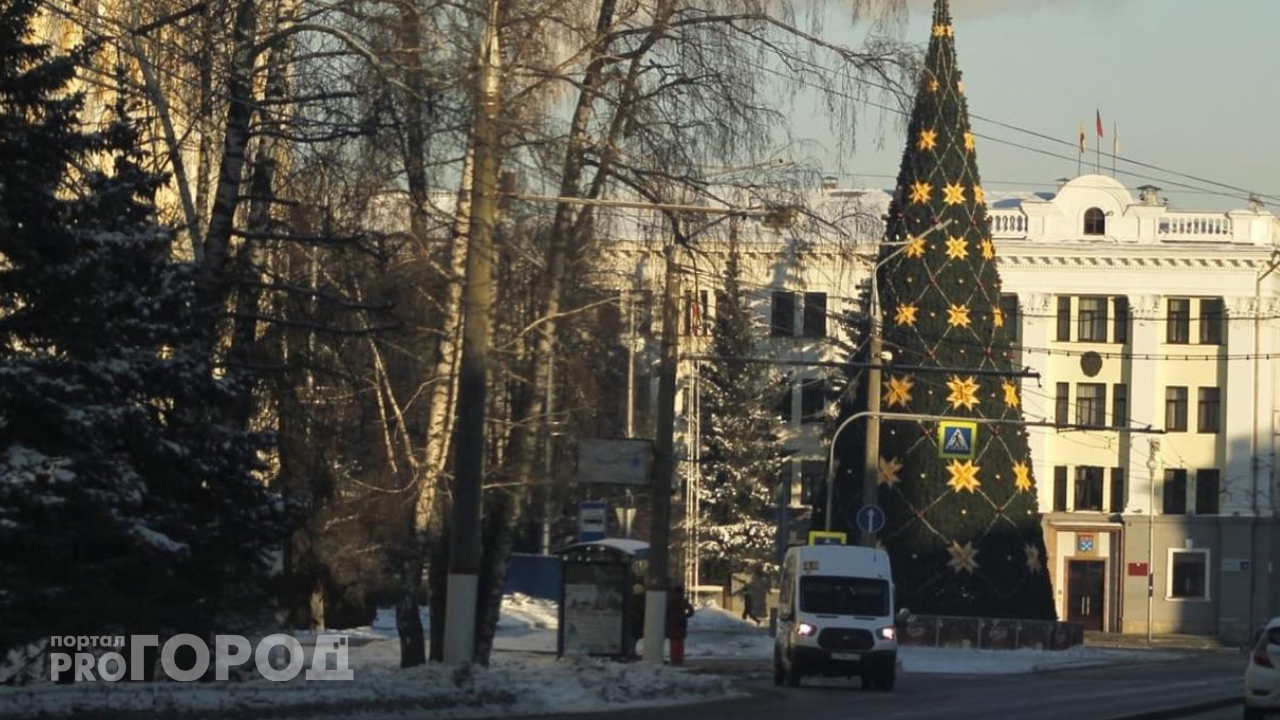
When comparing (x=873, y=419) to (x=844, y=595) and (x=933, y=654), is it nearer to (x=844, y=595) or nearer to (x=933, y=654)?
(x=933, y=654)

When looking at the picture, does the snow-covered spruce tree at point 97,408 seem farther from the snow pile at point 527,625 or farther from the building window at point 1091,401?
the building window at point 1091,401

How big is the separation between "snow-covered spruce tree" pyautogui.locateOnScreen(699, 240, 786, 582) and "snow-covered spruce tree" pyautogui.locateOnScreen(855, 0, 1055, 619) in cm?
1807

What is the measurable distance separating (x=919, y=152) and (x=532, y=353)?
86.0 feet

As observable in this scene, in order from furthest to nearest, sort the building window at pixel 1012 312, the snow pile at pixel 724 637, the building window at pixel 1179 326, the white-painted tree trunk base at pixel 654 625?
the building window at pixel 1012 312, the building window at pixel 1179 326, the snow pile at pixel 724 637, the white-painted tree trunk base at pixel 654 625

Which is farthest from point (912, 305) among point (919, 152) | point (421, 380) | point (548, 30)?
point (548, 30)

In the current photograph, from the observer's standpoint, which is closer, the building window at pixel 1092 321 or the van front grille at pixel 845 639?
the van front grille at pixel 845 639

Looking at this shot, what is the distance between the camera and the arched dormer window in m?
77.4

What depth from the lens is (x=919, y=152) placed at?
51.4 metres

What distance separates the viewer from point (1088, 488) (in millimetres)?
78000

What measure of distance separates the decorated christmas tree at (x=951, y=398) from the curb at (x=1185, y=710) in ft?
72.9

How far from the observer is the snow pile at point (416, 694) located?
16.4 m

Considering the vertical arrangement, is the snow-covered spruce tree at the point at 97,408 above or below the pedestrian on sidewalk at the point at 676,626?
above

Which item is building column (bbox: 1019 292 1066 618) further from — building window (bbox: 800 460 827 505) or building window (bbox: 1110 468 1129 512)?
building window (bbox: 800 460 827 505)

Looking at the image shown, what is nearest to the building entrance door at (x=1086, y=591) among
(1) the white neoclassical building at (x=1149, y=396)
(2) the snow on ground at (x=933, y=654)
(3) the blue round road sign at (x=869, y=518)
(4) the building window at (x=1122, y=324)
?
(1) the white neoclassical building at (x=1149, y=396)
